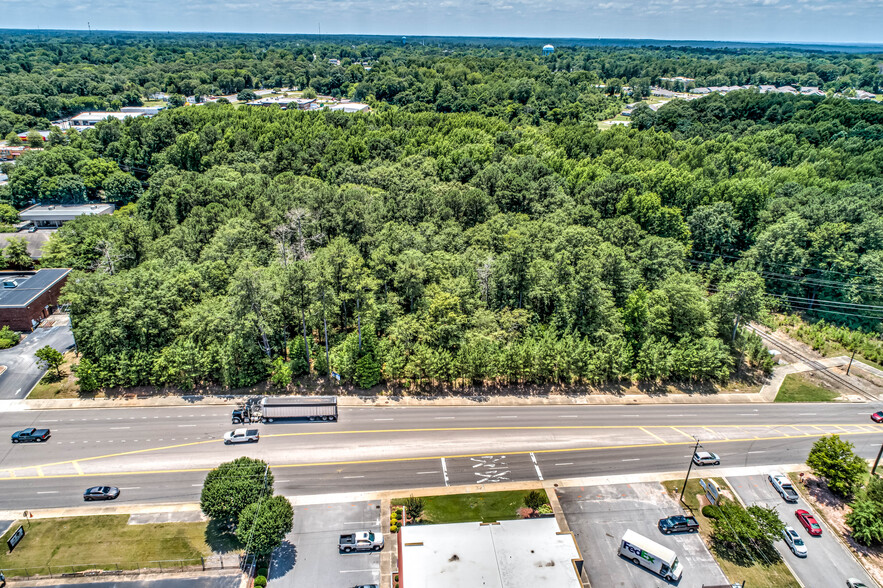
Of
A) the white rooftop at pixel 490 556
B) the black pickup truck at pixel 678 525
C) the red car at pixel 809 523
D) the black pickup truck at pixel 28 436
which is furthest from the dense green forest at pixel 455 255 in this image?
the white rooftop at pixel 490 556

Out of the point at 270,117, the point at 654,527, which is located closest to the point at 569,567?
the point at 654,527

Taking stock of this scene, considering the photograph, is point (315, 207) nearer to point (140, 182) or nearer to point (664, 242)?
point (664, 242)

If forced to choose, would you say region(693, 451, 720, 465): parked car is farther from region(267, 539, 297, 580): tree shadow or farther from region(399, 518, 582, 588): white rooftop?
region(267, 539, 297, 580): tree shadow

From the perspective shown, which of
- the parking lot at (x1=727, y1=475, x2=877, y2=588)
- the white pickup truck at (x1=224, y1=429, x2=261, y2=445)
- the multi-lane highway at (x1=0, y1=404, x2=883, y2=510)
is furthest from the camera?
the white pickup truck at (x1=224, y1=429, x2=261, y2=445)

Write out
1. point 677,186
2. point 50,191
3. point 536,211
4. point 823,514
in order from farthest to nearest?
point 50,191
point 677,186
point 536,211
point 823,514

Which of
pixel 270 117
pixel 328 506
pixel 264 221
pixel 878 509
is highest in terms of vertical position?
pixel 270 117

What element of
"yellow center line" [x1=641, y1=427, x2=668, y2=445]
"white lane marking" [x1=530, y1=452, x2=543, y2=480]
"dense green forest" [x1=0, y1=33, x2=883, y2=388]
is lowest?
"white lane marking" [x1=530, y1=452, x2=543, y2=480]

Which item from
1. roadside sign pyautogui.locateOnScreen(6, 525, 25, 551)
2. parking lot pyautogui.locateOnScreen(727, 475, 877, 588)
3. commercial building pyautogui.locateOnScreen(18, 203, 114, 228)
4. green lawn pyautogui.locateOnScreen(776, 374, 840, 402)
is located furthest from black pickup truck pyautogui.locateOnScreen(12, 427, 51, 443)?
green lawn pyautogui.locateOnScreen(776, 374, 840, 402)
